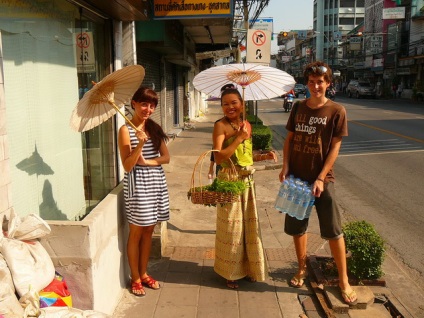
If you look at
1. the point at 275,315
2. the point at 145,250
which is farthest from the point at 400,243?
the point at 145,250

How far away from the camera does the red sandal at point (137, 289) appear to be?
13.3 ft

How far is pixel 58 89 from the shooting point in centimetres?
382

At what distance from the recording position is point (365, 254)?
4.06 m

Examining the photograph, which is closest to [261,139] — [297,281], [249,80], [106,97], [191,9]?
[191,9]

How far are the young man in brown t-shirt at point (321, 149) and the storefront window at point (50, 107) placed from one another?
75.2 inches

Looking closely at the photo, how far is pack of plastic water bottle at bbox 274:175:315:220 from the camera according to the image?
12.8 ft

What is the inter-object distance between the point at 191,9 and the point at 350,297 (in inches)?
180

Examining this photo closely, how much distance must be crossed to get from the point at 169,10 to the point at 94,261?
14.4 feet

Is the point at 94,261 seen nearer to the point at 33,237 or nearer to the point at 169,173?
the point at 33,237

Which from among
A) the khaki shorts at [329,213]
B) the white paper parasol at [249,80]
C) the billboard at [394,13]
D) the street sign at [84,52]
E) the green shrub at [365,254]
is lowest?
the green shrub at [365,254]

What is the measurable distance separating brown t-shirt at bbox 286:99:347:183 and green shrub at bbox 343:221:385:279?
69 centimetres

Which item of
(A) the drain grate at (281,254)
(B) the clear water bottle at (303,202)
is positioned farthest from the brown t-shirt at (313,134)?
(A) the drain grate at (281,254)

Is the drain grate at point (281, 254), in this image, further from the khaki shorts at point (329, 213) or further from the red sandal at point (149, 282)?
the red sandal at point (149, 282)

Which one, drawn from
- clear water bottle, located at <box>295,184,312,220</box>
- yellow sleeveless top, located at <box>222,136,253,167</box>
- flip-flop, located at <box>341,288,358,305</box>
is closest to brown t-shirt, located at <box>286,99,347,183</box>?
clear water bottle, located at <box>295,184,312,220</box>
